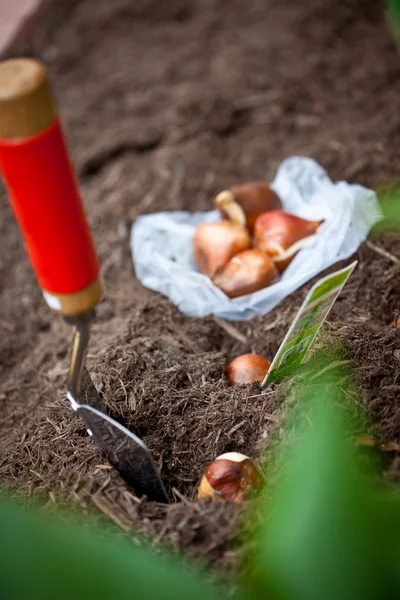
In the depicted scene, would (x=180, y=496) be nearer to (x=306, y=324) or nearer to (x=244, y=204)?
(x=306, y=324)

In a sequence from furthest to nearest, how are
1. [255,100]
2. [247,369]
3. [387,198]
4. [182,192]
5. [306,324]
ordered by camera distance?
[255,100]
[182,192]
[387,198]
[247,369]
[306,324]

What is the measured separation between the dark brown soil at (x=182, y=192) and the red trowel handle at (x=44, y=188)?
0.36 metres

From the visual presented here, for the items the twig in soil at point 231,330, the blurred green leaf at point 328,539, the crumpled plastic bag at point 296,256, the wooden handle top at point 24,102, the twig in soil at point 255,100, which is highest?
the wooden handle top at point 24,102

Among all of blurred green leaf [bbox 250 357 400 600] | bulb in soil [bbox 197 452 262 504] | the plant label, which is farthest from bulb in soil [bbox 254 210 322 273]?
blurred green leaf [bbox 250 357 400 600]

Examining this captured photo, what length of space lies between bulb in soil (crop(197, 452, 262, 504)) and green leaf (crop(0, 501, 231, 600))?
41 cm

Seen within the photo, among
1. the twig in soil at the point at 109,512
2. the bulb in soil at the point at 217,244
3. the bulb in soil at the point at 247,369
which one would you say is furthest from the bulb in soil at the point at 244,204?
the twig in soil at the point at 109,512

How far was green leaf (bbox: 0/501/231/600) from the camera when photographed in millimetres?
628

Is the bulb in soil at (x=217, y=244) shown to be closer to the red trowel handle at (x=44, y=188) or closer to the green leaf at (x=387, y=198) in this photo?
the green leaf at (x=387, y=198)

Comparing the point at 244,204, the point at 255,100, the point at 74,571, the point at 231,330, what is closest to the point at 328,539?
the point at 74,571

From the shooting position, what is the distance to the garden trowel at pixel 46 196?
81 centimetres

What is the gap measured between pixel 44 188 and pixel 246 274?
0.88 meters

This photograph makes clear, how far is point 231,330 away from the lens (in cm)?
165

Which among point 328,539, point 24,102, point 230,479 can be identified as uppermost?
point 24,102

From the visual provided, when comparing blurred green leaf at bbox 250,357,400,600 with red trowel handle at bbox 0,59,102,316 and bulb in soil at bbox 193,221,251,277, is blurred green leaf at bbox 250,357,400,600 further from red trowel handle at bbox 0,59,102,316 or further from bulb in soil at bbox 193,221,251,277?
bulb in soil at bbox 193,221,251,277
